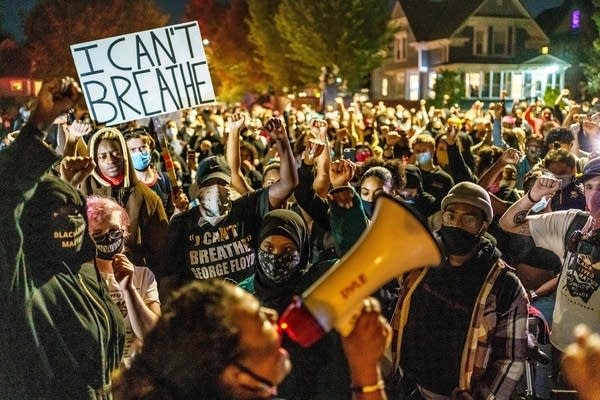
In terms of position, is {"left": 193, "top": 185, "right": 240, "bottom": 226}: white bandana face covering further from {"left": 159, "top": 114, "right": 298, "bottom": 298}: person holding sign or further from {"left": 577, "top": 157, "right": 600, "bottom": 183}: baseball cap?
{"left": 577, "top": 157, "right": 600, "bottom": 183}: baseball cap

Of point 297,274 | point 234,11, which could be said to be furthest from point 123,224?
point 234,11

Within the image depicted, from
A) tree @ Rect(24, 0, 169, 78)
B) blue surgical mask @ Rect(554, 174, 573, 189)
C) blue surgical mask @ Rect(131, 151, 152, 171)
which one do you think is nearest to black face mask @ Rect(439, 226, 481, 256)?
blue surgical mask @ Rect(554, 174, 573, 189)

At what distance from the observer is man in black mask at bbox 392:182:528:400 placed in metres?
3.32

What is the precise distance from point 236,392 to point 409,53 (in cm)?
5247

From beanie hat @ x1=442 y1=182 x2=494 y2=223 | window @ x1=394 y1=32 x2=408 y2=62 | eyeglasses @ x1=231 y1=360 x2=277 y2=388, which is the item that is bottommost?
window @ x1=394 y1=32 x2=408 y2=62

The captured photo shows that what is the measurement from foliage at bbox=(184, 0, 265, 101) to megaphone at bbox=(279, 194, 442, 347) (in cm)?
5922

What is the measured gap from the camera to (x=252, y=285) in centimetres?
433

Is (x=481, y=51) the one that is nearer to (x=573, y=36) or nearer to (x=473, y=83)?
(x=473, y=83)

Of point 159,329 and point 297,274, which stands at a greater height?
point 159,329

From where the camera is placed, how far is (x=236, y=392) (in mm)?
2074

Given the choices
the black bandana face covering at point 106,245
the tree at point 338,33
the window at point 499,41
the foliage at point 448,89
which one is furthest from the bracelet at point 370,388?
the window at point 499,41

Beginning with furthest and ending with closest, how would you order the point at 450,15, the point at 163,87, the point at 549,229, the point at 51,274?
1. the point at 450,15
2. the point at 163,87
3. the point at 549,229
4. the point at 51,274

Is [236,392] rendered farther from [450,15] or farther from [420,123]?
[450,15]

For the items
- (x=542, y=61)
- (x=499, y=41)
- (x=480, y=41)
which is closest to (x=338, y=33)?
(x=480, y=41)
